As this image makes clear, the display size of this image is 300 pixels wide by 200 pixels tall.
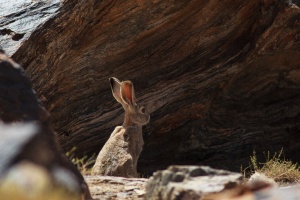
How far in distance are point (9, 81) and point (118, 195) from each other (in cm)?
184

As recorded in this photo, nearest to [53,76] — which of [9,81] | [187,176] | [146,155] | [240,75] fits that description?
[146,155]

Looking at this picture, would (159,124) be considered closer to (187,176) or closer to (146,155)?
(146,155)

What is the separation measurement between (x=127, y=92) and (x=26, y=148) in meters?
6.61

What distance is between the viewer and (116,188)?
7383mm

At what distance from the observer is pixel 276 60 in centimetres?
1462

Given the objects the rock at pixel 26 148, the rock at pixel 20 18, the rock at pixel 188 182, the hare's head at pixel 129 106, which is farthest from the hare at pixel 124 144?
the rock at pixel 188 182

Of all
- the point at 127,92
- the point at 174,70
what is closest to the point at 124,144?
the point at 127,92

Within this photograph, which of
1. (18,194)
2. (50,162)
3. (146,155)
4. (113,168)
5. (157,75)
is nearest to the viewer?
(18,194)

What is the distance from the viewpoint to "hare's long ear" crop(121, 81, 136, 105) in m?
11.0

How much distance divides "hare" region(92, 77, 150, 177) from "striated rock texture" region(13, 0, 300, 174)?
143 cm

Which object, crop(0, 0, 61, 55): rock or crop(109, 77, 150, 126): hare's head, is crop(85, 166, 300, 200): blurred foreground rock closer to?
crop(109, 77, 150, 126): hare's head

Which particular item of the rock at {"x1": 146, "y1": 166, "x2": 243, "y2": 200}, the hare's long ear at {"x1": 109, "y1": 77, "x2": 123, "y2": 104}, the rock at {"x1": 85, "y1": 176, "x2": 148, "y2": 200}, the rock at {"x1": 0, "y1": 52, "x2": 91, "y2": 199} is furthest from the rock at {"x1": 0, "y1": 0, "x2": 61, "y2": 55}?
the rock at {"x1": 146, "y1": 166, "x2": 243, "y2": 200}

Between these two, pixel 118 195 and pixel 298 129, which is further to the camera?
pixel 298 129

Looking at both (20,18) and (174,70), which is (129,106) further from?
(20,18)
